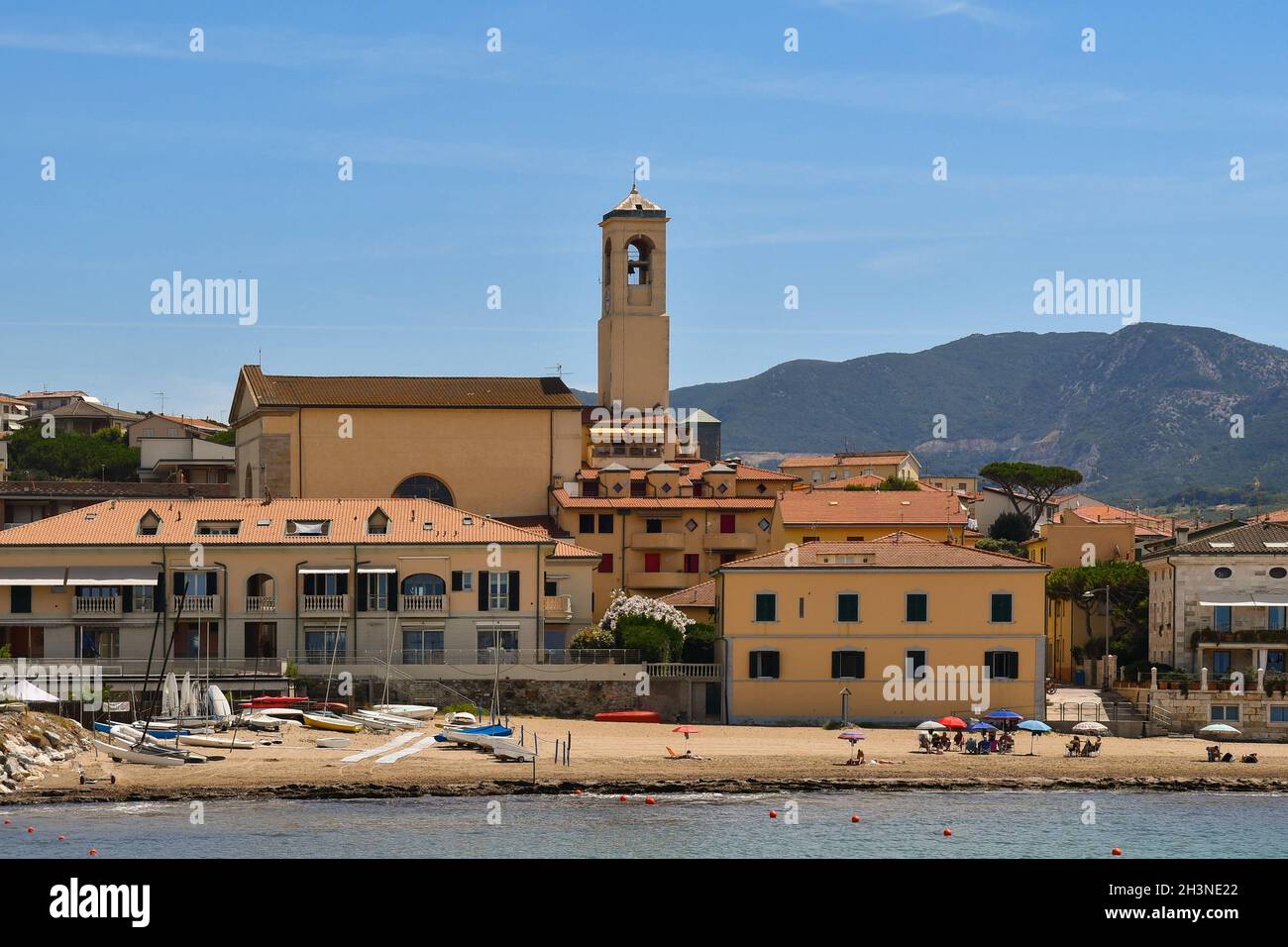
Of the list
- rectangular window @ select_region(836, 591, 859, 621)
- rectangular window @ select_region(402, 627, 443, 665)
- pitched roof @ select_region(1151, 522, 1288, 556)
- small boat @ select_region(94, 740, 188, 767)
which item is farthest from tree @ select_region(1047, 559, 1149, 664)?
small boat @ select_region(94, 740, 188, 767)

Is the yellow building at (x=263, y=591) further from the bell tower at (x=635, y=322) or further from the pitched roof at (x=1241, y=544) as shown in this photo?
the bell tower at (x=635, y=322)

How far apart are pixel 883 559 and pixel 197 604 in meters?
23.8

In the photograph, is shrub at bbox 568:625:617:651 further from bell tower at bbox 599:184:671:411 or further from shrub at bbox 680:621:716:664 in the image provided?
bell tower at bbox 599:184:671:411

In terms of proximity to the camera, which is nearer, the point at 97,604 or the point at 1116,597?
the point at 97,604

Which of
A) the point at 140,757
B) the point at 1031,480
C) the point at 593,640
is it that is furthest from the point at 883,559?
the point at 1031,480

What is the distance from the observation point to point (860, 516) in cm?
9081

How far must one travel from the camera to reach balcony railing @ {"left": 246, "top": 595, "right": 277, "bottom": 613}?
6888 cm

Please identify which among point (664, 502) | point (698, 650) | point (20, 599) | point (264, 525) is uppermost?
point (664, 502)

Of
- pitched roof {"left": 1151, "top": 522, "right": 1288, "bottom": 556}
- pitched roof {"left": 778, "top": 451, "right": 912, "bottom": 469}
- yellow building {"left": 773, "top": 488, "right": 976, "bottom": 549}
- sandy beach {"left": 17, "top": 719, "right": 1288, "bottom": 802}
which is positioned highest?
pitched roof {"left": 778, "top": 451, "right": 912, "bottom": 469}

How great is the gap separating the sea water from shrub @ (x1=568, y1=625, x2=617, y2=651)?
18.1 m

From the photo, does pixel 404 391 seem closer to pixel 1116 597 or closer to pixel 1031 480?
pixel 1116 597
